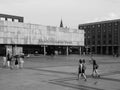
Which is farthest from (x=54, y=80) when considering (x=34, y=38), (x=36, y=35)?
(x=36, y=35)

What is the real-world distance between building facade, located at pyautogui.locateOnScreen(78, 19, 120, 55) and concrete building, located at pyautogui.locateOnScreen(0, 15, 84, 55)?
20.7 metres

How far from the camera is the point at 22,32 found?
230ft

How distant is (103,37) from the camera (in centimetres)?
10800

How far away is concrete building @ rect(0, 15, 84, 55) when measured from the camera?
6675 cm

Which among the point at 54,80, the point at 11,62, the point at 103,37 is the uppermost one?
the point at 103,37

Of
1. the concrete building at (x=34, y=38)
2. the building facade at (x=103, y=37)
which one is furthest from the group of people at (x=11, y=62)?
the building facade at (x=103, y=37)

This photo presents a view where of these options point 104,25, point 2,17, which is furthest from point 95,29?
point 2,17

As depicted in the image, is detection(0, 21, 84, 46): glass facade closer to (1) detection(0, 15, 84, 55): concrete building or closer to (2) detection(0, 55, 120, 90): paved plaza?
(1) detection(0, 15, 84, 55): concrete building

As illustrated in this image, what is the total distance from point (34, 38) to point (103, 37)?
152 ft

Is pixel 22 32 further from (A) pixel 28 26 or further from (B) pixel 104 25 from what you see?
(B) pixel 104 25

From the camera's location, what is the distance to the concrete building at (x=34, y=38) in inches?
2628

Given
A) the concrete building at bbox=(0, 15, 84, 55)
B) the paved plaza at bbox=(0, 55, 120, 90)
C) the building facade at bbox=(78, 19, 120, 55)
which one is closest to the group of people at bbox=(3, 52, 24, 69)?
the paved plaza at bbox=(0, 55, 120, 90)

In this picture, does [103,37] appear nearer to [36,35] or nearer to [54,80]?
[36,35]

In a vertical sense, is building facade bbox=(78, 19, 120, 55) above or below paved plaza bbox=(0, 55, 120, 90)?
above
